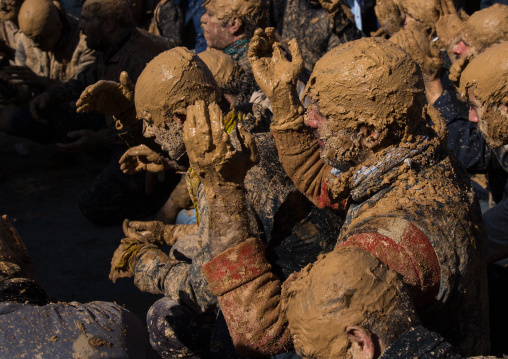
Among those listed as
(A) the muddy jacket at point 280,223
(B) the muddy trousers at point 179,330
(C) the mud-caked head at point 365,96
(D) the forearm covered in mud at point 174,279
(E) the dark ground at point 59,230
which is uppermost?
(C) the mud-caked head at point 365,96

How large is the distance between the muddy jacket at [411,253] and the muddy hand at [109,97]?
150cm

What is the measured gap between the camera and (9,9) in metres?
6.78

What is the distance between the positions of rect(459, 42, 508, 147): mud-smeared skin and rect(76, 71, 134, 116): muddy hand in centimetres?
192

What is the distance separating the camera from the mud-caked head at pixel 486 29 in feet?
11.8

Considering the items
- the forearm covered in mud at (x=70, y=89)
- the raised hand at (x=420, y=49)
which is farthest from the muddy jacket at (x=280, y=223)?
the forearm covered in mud at (x=70, y=89)

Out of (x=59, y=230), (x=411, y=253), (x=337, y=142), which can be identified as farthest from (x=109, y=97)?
(x=59, y=230)

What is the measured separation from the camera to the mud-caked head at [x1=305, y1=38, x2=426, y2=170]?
1966mm

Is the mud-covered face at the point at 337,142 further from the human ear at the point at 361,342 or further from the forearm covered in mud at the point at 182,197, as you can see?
the forearm covered in mud at the point at 182,197

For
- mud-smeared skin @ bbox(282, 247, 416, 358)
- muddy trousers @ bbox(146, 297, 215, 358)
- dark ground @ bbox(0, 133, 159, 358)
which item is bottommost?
dark ground @ bbox(0, 133, 159, 358)

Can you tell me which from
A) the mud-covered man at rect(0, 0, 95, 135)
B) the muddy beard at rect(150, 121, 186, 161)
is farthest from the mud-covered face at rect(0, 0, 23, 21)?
the muddy beard at rect(150, 121, 186, 161)

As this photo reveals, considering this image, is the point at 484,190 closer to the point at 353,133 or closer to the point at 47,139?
the point at 353,133

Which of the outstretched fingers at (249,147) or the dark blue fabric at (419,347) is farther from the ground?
the outstretched fingers at (249,147)

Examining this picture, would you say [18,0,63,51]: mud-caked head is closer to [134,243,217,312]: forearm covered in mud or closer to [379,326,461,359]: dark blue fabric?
[134,243,217,312]: forearm covered in mud

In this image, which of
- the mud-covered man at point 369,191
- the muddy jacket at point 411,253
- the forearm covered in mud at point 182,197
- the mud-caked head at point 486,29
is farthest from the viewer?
the forearm covered in mud at point 182,197
